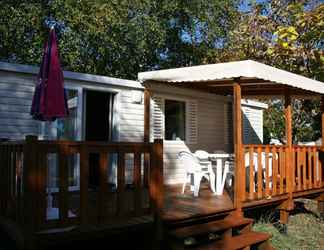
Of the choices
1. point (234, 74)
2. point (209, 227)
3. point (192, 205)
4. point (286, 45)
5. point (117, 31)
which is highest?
point (117, 31)

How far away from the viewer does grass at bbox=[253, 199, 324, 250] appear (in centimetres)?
599

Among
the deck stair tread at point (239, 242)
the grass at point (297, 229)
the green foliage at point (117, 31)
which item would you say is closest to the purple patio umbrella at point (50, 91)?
the deck stair tread at point (239, 242)

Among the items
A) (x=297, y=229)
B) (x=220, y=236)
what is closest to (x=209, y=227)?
(x=220, y=236)

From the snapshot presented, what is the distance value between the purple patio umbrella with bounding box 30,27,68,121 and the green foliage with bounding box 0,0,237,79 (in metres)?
9.32

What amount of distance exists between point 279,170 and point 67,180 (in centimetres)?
425

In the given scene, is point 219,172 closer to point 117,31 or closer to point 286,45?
point 286,45

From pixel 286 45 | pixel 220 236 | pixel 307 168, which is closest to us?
pixel 220 236

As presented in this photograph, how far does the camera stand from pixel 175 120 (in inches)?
355

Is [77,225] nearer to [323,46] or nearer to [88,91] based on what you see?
[88,91]

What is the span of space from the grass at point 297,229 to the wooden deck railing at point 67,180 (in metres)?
2.48

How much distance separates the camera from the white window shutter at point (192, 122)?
9.18m

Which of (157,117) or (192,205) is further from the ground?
(157,117)

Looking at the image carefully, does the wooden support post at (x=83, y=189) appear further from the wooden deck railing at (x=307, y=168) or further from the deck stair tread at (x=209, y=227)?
the wooden deck railing at (x=307, y=168)

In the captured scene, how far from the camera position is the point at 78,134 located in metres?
6.91
